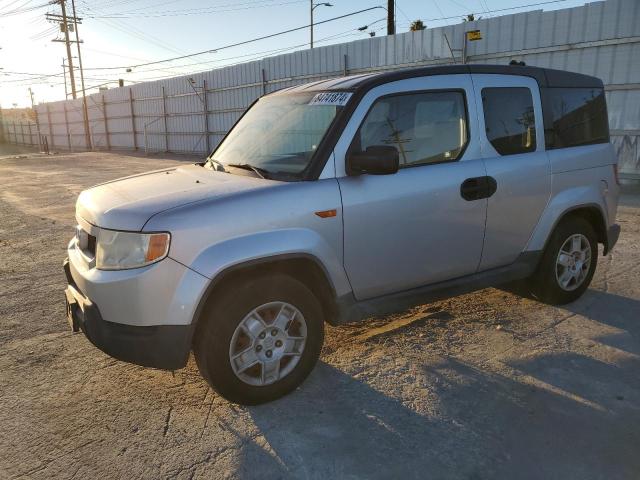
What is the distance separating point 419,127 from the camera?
349 cm

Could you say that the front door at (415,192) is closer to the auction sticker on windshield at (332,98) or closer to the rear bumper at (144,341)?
the auction sticker on windshield at (332,98)

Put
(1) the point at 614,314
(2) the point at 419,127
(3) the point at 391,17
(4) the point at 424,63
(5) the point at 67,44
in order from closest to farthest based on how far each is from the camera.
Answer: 1. (2) the point at 419,127
2. (1) the point at 614,314
3. (4) the point at 424,63
4. (3) the point at 391,17
5. (5) the point at 67,44

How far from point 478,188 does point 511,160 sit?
46 centimetres

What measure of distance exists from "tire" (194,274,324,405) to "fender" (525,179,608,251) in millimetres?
2068

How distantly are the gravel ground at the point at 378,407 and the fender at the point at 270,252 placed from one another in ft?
2.68

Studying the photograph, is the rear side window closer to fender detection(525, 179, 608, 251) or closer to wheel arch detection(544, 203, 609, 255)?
fender detection(525, 179, 608, 251)

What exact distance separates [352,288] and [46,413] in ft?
6.60

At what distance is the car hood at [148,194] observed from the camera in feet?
9.02

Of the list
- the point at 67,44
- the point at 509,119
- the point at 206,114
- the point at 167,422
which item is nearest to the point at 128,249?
the point at 167,422

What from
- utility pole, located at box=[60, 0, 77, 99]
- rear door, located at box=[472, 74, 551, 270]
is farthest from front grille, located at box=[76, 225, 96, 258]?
utility pole, located at box=[60, 0, 77, 99]

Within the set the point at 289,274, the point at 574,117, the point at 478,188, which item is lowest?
the point at 289,274

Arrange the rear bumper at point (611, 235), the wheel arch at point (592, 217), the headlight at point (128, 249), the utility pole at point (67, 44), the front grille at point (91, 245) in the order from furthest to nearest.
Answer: the utility pole at point (67, 44) → the rear bumper at point (611, 235) → the wheel arch at point (592, 217) → the front grille at point (91, 245) → the headlight at point (128, 249)

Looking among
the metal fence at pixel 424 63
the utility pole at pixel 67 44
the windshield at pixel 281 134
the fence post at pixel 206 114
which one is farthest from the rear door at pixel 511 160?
the utility pole at pixel 67 44

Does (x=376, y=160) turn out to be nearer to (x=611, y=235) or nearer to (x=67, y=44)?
(x=611, y=235)
